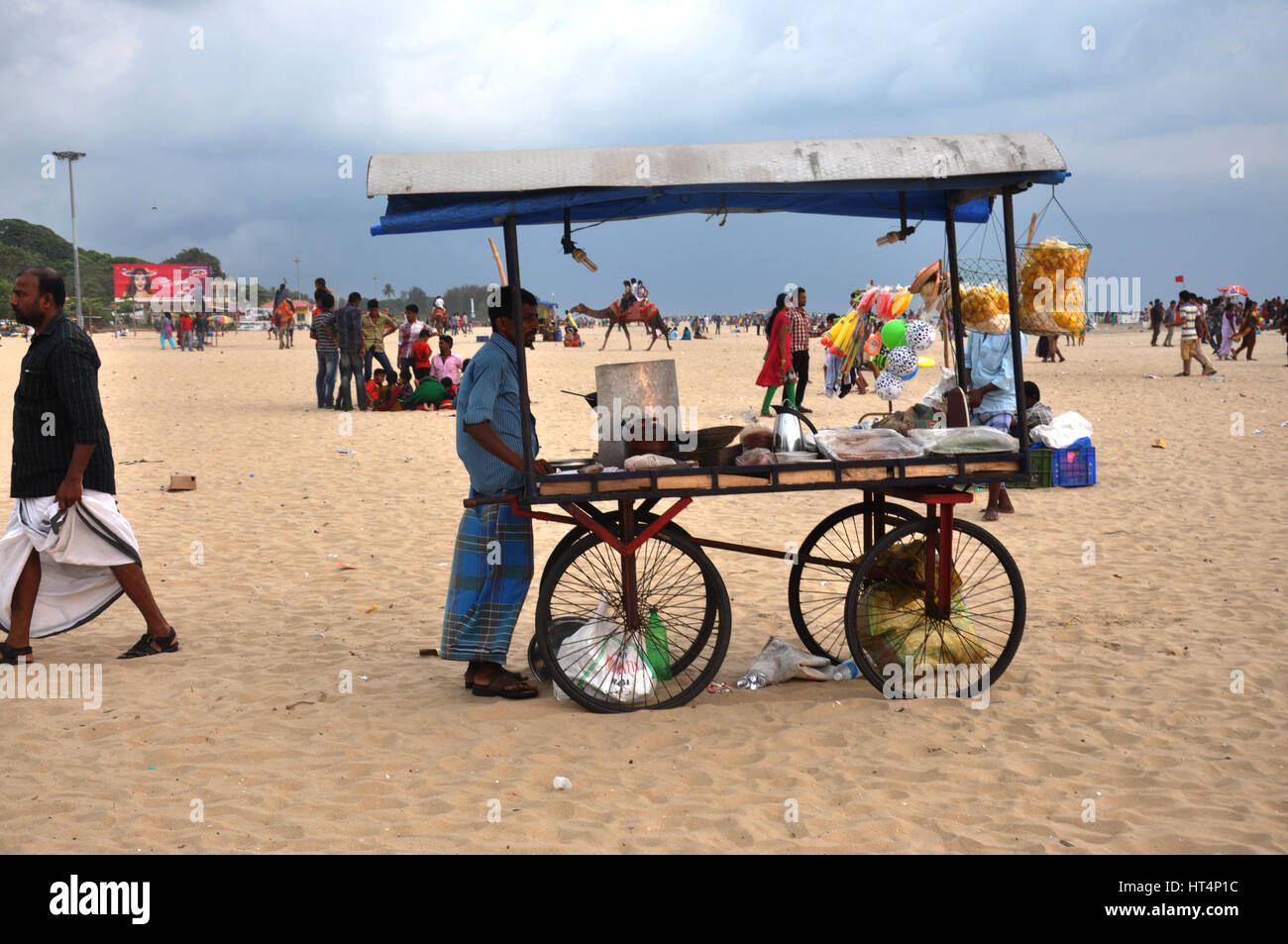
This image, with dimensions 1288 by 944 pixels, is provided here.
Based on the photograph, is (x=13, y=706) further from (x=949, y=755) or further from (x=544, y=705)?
(x=949, y=755)

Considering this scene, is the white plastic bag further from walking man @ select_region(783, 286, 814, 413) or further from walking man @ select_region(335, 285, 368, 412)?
walking man @ select_region(335, 285, 368, 412)

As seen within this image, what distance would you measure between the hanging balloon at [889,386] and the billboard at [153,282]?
7289 cm

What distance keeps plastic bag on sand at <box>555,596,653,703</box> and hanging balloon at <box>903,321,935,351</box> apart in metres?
2.90

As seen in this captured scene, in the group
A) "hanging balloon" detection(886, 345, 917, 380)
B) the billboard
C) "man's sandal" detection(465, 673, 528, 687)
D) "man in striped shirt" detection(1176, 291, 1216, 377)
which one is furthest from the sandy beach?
the billboard

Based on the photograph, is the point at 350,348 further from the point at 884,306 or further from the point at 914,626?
the point at 914,626

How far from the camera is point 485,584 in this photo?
476cm

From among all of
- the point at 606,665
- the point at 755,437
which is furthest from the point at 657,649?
the point at 755,437

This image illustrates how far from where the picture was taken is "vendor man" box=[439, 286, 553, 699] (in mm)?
4668

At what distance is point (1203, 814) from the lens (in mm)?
3609

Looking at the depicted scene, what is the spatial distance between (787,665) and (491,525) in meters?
1.56
